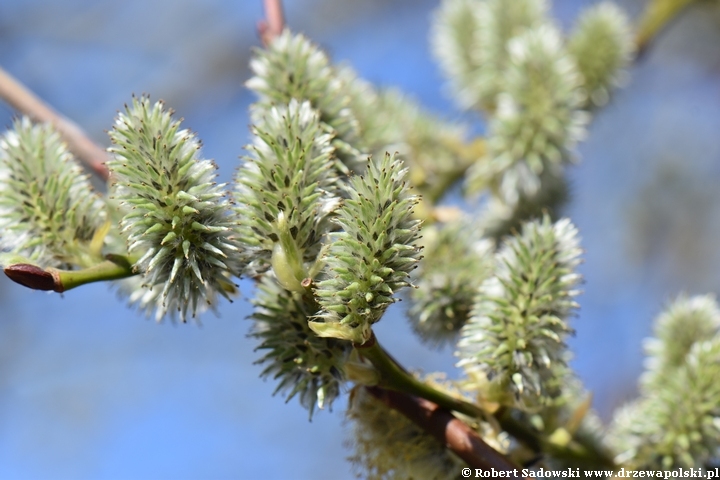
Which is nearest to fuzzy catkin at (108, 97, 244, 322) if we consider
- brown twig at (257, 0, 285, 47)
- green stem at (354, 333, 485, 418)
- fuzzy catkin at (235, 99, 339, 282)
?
fuzzy catkin at (235, 99, 339, 282)

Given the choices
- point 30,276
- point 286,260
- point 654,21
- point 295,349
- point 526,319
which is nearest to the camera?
point 30,276

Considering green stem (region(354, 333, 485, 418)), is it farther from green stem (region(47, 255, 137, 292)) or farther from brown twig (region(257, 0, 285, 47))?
brown twig (region(257, 0, 285, 47))

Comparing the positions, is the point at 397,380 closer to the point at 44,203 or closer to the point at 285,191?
the point at 285,191

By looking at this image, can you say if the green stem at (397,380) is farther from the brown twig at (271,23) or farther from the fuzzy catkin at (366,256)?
the brown twig at (271,23)

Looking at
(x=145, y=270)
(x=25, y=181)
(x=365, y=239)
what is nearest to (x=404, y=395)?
(x=365, y=239)

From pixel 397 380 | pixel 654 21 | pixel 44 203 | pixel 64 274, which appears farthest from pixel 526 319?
pixel 654 21

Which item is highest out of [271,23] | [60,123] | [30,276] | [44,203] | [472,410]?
[271,23]

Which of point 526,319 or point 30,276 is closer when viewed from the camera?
point 30,276
